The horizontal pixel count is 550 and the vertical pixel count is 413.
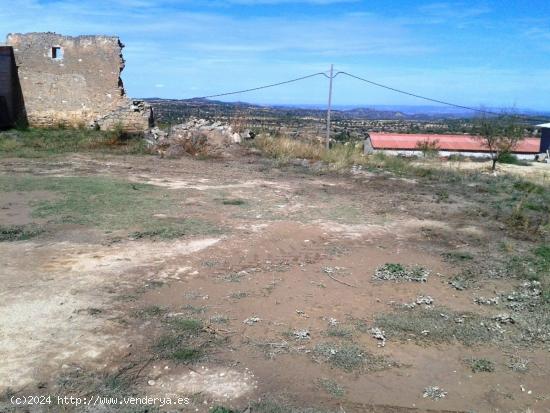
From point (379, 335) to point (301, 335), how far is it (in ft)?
2.41

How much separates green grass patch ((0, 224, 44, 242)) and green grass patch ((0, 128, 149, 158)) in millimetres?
7579

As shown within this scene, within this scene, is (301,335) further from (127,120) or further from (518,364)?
(127,120)

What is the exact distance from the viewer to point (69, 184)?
1063 cm

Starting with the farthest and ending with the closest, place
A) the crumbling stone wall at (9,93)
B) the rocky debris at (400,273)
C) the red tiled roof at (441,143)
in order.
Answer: the red tiled roof at (441,143)
the crumbling stone wall at (9,93)
the rocky debris at (400,273)

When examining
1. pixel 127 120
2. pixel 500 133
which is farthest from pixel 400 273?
pixel 500 133

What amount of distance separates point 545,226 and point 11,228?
8.86m

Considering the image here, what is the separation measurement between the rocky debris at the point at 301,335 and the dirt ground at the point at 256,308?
1 cm

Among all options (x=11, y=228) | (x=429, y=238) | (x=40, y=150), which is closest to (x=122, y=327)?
(x=11, y=228)

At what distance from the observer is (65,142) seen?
1630 centimetres

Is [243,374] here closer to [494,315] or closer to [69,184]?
[494,315]

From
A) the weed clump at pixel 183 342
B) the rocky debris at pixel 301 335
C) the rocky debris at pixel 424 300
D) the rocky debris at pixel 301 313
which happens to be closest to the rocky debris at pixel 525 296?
the rocky debris at pixel 424 300

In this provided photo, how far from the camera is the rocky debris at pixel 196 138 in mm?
16422

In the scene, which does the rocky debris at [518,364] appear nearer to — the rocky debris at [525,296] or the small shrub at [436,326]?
the small shrub at [436,326]

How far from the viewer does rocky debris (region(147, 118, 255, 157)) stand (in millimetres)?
16422
